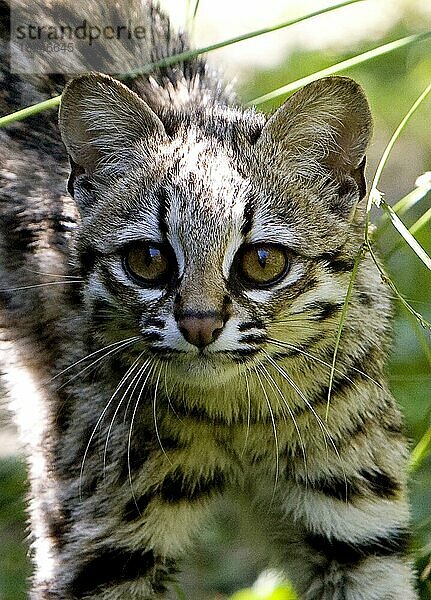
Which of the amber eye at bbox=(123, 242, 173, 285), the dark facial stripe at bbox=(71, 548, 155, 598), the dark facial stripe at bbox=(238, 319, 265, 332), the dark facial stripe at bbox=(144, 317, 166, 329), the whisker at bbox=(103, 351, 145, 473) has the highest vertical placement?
the amber eye at bbox=(123, 242, 173, 285)

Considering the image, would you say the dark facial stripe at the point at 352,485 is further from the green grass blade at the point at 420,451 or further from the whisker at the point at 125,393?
the whisker at the point at 125,393

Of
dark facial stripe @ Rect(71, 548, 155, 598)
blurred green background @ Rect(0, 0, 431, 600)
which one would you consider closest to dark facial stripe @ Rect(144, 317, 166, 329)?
blurred green background @ Rect(0, 0, 431, 600)

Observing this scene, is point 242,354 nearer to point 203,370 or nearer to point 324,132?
point 203,370

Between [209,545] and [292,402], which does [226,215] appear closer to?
[292,402]

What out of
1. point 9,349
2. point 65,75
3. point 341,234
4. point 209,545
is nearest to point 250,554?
point 209,545

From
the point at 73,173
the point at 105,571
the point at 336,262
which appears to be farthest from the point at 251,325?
the point at 105,571

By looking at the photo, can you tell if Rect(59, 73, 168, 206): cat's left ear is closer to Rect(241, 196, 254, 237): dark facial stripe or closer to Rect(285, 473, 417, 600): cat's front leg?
Rect(241, 196, 254, 237): dark facial stripe
